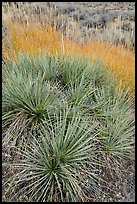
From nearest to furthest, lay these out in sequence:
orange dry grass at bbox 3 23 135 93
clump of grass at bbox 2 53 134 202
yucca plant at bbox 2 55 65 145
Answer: clump of grass at bbox 2 53 134 202 < yucca plant at bbox 2 55 65 145 < orange dry grass at bbox 3 23 135 93

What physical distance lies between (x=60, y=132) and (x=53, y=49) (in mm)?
1987

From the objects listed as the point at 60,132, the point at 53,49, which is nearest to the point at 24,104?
the point at 60,132

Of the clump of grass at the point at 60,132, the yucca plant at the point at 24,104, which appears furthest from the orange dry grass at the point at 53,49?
the yucca plant at the point at 24,104

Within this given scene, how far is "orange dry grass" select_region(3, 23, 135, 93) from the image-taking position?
4.23m

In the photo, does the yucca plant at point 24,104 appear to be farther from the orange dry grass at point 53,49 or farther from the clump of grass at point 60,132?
the orange dry grass at point 53,49

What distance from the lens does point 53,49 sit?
4344 mm

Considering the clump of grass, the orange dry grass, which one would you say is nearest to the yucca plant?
the clump of grass

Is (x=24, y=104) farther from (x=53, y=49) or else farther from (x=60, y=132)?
(x=53, y=49)

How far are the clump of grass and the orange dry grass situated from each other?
0.40 m

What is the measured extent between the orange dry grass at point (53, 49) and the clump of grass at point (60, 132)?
0.40 meters

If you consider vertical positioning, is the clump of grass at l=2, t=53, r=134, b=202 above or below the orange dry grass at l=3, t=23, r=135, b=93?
below

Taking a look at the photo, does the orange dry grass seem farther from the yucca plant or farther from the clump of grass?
the yucca plant

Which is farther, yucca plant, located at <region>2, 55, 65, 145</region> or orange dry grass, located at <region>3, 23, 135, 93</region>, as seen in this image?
orange dry grass, located at <region>3, 23, 135, 93</region>

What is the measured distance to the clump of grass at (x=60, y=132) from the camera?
2562 millimetres
